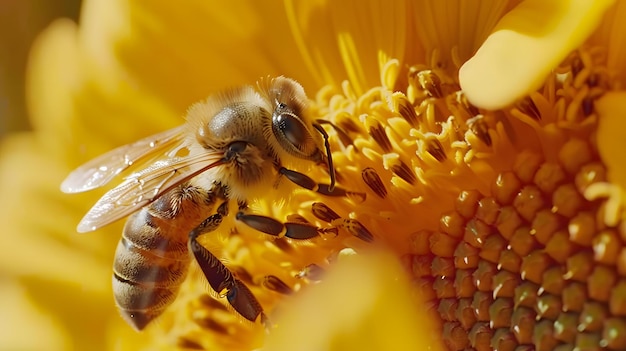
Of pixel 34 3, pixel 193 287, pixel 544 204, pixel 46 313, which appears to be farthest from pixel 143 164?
pixel 34 3

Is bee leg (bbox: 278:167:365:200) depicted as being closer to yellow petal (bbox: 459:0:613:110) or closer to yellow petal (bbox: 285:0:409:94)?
yellow petal (bbox: 285:0:409:94)

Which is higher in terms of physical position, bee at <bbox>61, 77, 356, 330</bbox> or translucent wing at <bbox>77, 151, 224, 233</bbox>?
translucent wing at <bbox>77, 151, 224, 233</bbox>

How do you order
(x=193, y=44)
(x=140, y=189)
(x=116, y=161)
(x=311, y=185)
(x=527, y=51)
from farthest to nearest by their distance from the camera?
(x=193, y=44), (x=116, y=161), (x=311, y=185), (x=140, y=189), (x=527, y=51)

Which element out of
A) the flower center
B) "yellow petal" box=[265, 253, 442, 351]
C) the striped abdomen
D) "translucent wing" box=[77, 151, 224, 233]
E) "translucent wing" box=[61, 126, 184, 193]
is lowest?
the flower center

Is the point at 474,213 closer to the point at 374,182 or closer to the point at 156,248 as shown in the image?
the point at 374,182

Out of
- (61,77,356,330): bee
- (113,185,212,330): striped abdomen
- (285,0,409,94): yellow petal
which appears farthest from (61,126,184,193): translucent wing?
(285,0,409,94): yellow petal

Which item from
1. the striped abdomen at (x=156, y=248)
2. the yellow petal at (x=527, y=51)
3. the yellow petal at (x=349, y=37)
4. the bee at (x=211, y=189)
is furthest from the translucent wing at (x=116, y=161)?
the yellow petal at (x=527, y=51)

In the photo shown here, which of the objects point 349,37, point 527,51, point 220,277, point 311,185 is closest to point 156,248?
point 220,277
